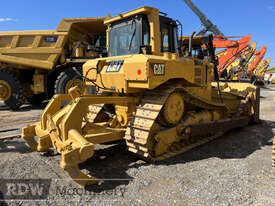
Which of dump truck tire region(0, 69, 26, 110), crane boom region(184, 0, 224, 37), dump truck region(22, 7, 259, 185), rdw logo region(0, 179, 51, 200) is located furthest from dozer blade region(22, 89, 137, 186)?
crane boom region(184, 0, 224, 37)

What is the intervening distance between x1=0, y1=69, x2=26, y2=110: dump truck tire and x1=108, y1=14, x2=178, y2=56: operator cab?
5.84 metres

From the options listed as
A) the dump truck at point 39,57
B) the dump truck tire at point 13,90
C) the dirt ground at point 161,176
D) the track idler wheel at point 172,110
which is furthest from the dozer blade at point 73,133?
the dump truck tire at point 13,90

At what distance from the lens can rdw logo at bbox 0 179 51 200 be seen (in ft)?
9.27

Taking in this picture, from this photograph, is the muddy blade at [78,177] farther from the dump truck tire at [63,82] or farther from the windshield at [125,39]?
the dump truck tire at [63,82]

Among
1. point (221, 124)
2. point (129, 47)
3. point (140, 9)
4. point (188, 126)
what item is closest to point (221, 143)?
point (221, 124)

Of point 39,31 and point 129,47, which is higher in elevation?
point 39,31

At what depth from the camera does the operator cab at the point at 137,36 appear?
415cm

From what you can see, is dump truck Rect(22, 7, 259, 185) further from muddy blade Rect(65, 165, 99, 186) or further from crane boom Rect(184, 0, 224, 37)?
crane boom Rect(184, 0, 224, 37)

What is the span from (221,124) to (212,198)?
259 centimetres

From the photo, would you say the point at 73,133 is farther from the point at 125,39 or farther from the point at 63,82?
the point at 63,82

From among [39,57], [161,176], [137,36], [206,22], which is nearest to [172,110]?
[161,176]

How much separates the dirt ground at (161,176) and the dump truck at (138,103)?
0.22m

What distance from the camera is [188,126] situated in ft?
14.0

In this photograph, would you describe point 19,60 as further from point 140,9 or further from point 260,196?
point 260,196
